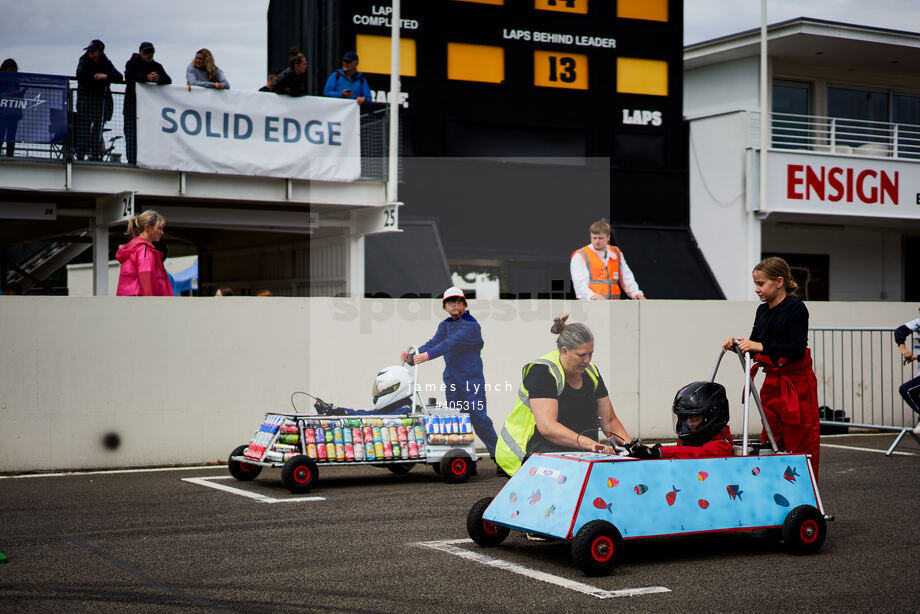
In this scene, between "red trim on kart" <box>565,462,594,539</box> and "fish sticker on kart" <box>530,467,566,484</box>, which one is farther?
"fish sticker on kart" <box>530,467,566,484</box>

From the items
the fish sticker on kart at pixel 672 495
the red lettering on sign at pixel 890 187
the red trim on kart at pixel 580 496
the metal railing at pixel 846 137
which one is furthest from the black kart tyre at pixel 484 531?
the red lettering on sign at pixel 890 187

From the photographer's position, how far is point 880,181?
86.9ft

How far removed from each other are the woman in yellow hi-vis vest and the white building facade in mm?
15501

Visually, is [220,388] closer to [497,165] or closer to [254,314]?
[254,314]

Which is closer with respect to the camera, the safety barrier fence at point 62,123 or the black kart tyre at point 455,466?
the black kart tyre at point 455,466

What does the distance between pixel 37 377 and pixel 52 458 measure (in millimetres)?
852

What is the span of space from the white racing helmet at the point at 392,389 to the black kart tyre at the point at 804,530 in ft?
16.4

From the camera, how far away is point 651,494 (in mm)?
7215

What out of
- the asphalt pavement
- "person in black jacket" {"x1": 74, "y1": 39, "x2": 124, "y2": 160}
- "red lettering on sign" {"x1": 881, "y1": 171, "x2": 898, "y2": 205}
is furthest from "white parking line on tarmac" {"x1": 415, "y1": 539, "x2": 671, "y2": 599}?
"red lettering on sign" {"x1": 881, "y1": 171, "x2": 898, "y2": 205}

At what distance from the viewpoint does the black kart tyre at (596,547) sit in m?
6.77

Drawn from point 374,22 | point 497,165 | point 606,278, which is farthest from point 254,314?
point 497,165

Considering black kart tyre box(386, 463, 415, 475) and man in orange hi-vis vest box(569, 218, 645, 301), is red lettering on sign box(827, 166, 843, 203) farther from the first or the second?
black kart tyre box(386, 463, 415, 475)

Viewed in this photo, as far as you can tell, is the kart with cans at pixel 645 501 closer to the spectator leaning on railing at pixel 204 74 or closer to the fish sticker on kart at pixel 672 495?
the fish sticker on kart at pixel 672 495

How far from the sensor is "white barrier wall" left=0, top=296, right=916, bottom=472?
12125 millimetres
